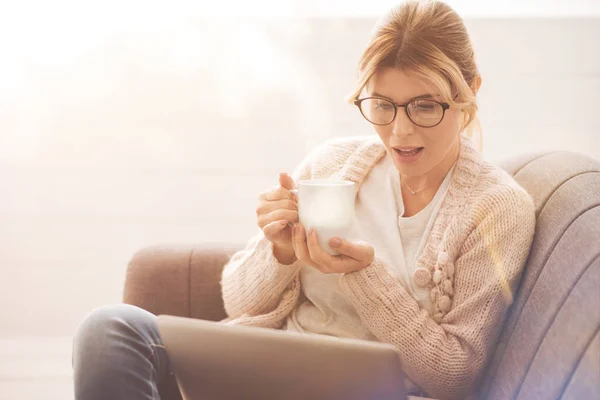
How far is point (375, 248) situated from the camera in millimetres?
1326

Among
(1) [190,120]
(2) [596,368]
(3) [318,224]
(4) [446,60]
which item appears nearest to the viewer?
(2) [596,368]

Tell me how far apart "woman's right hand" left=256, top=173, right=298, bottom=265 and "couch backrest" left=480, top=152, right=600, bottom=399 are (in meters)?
0.44

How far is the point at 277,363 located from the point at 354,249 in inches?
13.0

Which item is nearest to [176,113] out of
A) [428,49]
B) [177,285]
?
[177,285]

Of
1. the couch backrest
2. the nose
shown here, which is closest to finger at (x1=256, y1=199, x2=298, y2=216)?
the nose

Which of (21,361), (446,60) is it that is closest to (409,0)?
(446,60)

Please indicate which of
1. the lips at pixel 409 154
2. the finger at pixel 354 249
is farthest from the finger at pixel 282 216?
the lips at pixel 409 154

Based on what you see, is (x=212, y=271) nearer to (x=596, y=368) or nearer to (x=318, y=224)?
(x=318, y=224)

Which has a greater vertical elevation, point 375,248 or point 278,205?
point 278,205

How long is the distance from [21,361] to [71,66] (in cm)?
109

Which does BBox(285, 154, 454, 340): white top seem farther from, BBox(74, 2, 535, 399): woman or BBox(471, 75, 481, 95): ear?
BBox(471, 75, 481, 95): ear

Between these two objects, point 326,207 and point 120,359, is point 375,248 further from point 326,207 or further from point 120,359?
point 120,359

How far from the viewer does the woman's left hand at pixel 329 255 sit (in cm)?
109

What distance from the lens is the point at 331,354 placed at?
2.73ft
